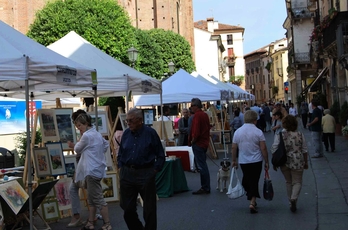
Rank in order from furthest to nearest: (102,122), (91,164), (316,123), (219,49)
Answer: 1. (219,49)
2. (316,123)
3. (102,122)
4. (91,164)

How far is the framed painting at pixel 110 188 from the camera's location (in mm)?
11539

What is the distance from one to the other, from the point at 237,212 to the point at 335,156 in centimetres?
968

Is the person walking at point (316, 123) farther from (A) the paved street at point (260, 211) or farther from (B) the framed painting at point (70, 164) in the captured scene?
(B) the framed painting at point (70, 164)

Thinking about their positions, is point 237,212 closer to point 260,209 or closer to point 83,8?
point 260,209

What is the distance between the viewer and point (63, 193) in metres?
10.2

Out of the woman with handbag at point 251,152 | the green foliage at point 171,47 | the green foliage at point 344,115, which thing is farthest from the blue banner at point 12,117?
the green foliage at point 171,47

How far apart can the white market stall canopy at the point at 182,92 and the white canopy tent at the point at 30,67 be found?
33.3ft

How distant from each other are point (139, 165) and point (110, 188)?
4.60 m

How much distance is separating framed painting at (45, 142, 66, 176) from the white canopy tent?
1.29 m

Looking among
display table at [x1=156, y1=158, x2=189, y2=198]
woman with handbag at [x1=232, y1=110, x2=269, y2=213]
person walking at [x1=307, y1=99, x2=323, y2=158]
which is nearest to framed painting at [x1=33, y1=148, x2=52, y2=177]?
woman with handbag at [x1=232, y1=110, x2=269, y2=213]

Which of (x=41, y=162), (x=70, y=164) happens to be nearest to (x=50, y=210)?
(x=41, y=162)

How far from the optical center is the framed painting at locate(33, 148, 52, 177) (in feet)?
31.4

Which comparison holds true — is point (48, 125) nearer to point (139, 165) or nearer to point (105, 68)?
point (105, 68)

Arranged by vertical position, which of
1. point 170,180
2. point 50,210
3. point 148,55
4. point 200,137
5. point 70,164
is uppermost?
point 148,55
